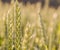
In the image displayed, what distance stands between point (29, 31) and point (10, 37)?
66mm

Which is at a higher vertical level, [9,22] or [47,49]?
[9,22]

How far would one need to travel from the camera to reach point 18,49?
0.80 m

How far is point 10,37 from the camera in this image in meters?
0.84

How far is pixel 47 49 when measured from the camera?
40.7 inches

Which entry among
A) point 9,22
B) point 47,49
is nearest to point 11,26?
point 9,22

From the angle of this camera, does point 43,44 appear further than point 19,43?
Yes

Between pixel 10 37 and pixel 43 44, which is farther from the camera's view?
pixel 43 44

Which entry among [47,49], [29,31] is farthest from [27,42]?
[47,49]

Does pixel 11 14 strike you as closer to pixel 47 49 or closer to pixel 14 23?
pixel 14 23

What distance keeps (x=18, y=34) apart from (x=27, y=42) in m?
0.07

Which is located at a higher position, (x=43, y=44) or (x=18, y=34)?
(x=18, y=34)

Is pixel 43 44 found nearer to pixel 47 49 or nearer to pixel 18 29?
pixel 47 49

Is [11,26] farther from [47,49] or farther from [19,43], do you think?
[47,49]

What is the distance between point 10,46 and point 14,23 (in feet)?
0.24
